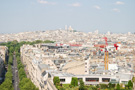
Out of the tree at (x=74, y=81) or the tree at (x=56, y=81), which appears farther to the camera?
the tree at (x=74, y=81)

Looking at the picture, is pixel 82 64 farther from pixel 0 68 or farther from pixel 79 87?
pixel 0 68

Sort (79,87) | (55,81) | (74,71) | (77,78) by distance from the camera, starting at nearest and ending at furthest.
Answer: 1. (79,87)
2. (55,81)
3. (77,78)
4. (74,71)

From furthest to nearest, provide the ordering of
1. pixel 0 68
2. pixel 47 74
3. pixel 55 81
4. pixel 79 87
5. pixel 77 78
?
1. pixel 0 68
2. pixel 47 74
3. pixel 77 78
4. pixel 55 81
5. pixel 79 87

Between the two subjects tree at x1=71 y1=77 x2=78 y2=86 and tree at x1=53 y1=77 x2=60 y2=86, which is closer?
tree at x1=53 y1=77 x2=60 y2=86

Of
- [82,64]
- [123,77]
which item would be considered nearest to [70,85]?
[123,77]

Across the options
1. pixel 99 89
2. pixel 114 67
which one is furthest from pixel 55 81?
pixel 114 67

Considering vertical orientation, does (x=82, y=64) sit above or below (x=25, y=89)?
above

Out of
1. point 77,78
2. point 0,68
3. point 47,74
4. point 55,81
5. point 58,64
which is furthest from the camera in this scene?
point 0,68

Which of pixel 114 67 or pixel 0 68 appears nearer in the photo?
pixel 114 67

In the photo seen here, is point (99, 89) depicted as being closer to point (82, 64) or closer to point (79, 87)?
point (79, 87)
